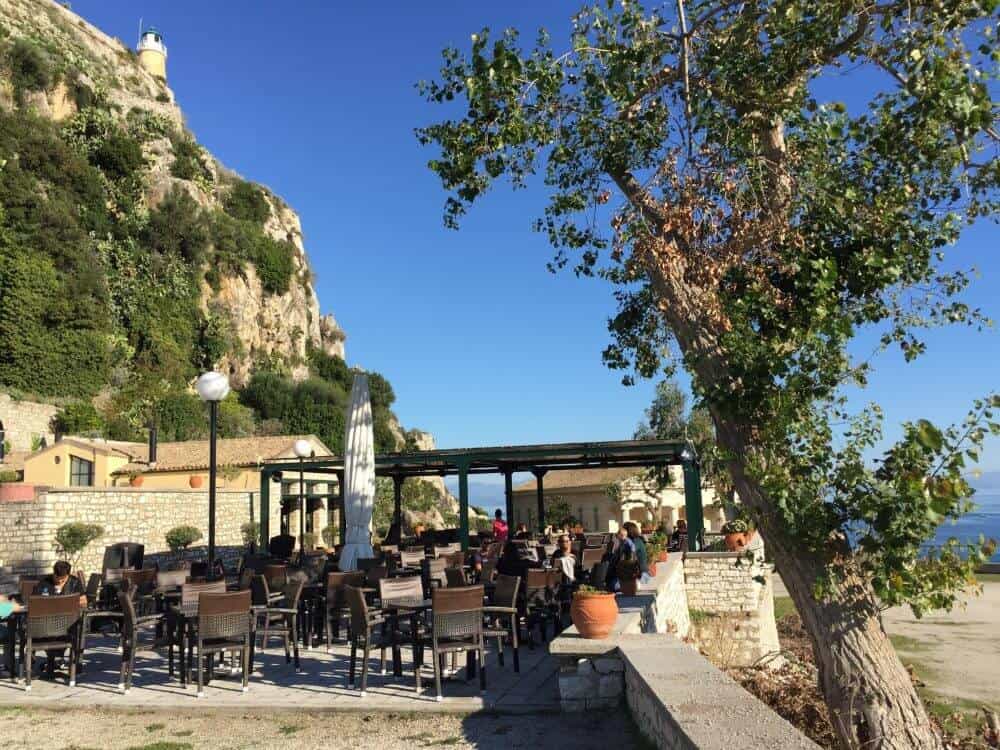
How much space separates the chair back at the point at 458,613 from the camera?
19.5 feet

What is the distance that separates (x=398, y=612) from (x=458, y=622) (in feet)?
2.86

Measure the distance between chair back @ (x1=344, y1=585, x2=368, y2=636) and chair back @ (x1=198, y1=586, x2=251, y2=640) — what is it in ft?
2.64

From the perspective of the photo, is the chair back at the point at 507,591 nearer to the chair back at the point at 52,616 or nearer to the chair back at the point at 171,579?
the chair back at the point at 171,579

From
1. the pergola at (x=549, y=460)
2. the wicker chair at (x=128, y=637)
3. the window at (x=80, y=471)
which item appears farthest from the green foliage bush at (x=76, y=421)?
the wicker chair at (x=128, y=637)

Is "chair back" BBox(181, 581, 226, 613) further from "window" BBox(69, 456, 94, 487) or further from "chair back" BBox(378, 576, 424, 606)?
"window" BBox(69, 456, 94, 487)

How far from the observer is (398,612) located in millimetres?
6688

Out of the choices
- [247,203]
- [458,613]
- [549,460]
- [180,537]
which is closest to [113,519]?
[180,537]

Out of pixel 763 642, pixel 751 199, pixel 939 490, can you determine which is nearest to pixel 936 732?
pixel 939 490

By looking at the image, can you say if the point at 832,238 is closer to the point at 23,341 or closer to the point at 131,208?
the point at 23,341

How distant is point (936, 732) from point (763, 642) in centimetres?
870

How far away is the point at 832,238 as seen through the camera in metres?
5.80

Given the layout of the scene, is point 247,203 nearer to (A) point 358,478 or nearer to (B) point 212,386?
(A) point 358,478

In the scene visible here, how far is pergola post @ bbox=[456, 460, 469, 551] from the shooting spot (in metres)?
14.1

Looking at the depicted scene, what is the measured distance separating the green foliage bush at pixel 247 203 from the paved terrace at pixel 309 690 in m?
48.6
